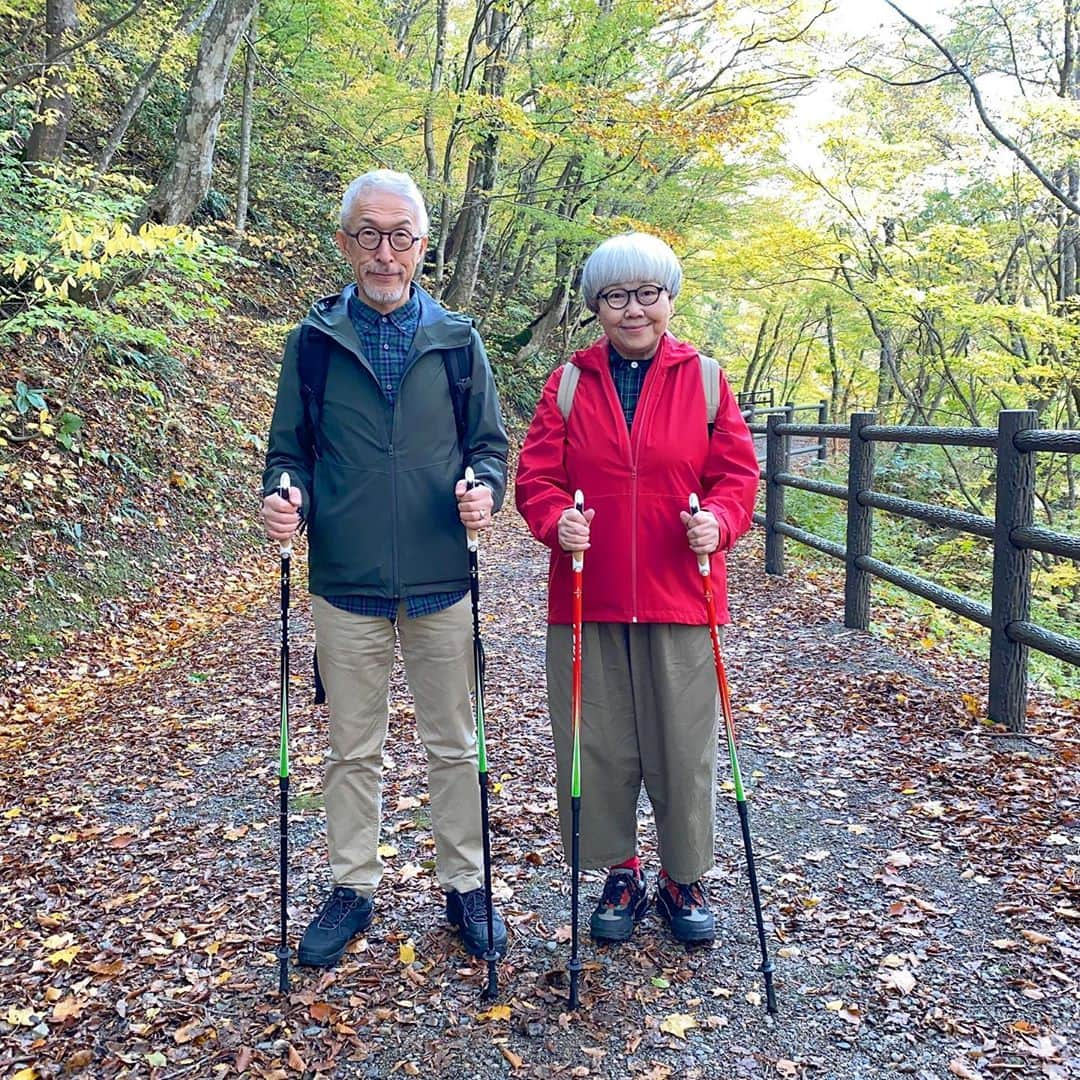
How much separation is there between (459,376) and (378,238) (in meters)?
0.46

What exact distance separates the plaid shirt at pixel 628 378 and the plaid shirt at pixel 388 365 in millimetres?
621

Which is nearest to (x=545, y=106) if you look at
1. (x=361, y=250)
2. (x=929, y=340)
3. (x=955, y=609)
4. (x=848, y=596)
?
(x=929, y=340)

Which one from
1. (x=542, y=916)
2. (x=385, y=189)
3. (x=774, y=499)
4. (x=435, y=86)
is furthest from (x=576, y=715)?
(x=435, y=86)

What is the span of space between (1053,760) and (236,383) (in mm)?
9984

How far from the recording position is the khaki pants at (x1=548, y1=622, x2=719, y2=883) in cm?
272

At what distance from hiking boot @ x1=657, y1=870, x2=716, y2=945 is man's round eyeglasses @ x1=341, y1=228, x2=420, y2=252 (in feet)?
6.96

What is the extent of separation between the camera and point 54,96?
8.40m

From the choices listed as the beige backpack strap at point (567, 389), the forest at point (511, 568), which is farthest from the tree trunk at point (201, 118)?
the beige backpack strap at point (567, 389)

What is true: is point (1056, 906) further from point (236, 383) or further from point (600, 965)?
point (236, 383)

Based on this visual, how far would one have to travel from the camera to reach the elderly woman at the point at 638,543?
2674mm

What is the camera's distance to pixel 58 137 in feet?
29.4

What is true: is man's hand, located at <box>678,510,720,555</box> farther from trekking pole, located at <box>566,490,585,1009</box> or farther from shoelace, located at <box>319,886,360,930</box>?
shoelace, located at <box>319,886,360,930</box>

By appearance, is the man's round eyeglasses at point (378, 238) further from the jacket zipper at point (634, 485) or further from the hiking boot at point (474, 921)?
the hiking boot at point (474, 921)

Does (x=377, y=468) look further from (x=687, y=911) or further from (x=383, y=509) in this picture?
(x=687, y=911)
